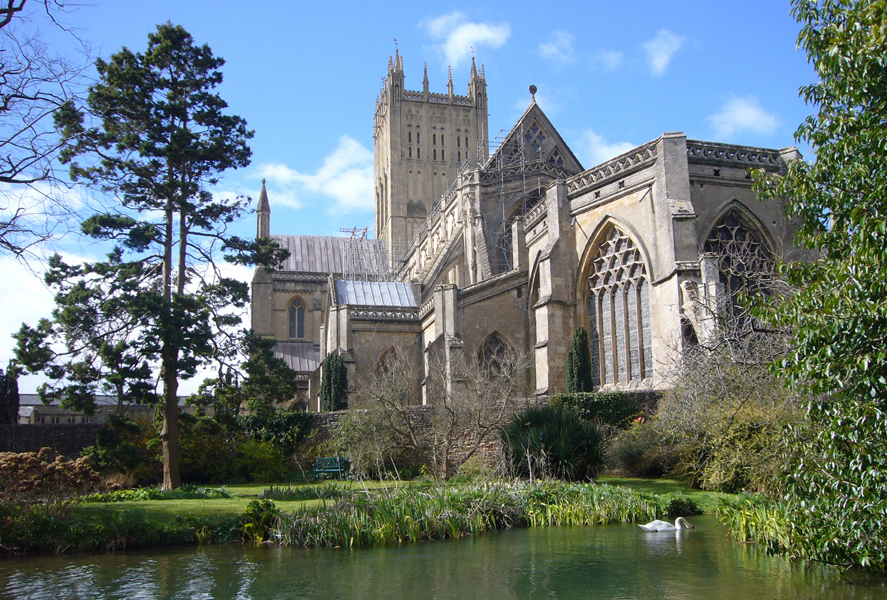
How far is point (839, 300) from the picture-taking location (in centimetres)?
857

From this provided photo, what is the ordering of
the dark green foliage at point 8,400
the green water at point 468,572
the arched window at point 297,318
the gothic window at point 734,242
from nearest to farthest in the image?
the green water at point 468,572
the gothic window at point 734,242
the dark green foliage at point 8,400
the arched window at point 297,318

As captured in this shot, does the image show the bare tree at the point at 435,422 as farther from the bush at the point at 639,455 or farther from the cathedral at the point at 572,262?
the cathedral at the point at 572,262

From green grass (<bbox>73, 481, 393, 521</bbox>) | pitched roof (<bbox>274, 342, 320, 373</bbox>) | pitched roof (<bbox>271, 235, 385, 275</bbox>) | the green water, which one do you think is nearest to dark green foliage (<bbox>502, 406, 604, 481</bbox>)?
green grass (<bbox>73, 481, 393, 521</bbox>)

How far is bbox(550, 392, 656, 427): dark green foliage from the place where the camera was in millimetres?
22984

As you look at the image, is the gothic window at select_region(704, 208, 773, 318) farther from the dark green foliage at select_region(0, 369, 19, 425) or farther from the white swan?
the dark green foliage at select_region(0, 369, 19, 425)

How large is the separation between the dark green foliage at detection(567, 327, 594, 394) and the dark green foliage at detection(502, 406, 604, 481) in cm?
674

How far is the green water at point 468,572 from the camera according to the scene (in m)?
9.20

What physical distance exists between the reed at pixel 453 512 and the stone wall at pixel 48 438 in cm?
1272

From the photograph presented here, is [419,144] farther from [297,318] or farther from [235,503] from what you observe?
[235,503]

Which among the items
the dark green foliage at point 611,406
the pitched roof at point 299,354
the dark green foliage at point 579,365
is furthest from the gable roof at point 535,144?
the dark green foliage at point 611,406

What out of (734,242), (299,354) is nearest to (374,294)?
(299,354)

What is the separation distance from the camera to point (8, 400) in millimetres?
32719

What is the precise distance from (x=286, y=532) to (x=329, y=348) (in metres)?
21.3

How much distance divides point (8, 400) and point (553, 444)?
2571cm
